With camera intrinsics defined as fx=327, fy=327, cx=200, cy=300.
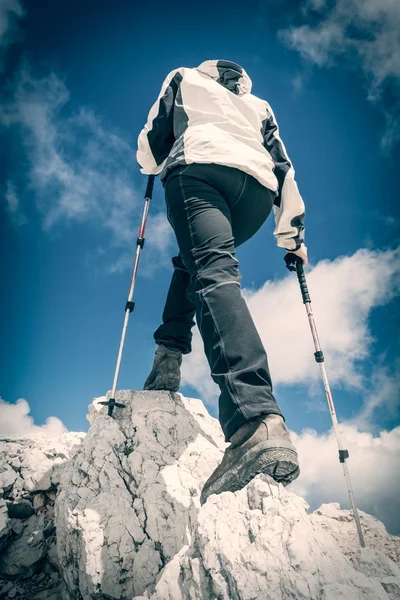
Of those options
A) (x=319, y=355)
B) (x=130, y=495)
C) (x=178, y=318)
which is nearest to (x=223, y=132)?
(x=178, y=318)

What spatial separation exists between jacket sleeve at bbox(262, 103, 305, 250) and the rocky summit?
254 centimetres

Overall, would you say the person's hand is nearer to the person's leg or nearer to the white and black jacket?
the white and black jacket

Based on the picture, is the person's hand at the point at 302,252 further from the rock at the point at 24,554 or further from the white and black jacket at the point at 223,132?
the rock at the point at 24,554

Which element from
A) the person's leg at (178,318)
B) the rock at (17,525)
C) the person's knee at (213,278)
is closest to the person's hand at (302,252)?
the person's leg at (178,318)

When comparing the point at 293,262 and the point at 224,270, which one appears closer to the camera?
the point at 224,270

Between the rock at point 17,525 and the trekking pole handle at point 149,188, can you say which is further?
the trekking pole handle at point 149,188

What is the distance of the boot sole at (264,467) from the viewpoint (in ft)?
6.47

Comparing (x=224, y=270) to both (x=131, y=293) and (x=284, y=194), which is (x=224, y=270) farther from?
(x=131, y=293)

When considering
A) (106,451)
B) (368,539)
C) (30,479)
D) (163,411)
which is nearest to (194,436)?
(163,411)

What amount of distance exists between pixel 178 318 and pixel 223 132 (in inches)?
84.4

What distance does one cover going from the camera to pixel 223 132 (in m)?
2.87

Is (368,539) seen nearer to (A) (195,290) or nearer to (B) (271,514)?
(B) (271,514)

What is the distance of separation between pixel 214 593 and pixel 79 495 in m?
1.89

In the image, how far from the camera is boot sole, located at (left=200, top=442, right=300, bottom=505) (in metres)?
1.97
